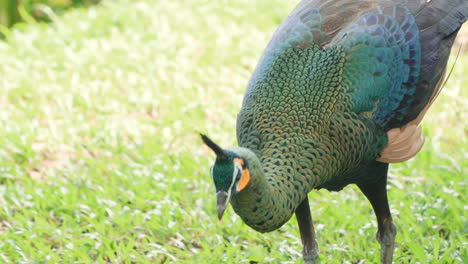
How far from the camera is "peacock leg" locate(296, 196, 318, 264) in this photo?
157 inches

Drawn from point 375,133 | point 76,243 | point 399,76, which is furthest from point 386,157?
point 76,243

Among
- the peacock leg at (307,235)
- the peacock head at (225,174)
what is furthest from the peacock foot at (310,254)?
the peacock head at (225,174)

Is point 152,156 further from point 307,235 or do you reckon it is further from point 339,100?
point 339,100

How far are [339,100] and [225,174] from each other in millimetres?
1005

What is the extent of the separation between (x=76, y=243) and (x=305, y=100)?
6.18ft

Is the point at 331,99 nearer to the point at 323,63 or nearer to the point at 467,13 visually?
the point at 323,63

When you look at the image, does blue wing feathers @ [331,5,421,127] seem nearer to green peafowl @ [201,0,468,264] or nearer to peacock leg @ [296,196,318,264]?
green peafowl @ [201,0,468,264]

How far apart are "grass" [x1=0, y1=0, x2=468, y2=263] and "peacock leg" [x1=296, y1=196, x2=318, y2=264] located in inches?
14.4

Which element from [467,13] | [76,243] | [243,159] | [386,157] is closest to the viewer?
[243,159]

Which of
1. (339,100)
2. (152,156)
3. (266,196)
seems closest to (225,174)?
(266,196)

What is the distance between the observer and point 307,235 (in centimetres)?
407

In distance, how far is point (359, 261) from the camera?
451 centimetres

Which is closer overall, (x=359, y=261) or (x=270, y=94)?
(x=270, y=94)

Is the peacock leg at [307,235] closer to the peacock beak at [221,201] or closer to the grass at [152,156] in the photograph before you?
the grass at [152,156]
